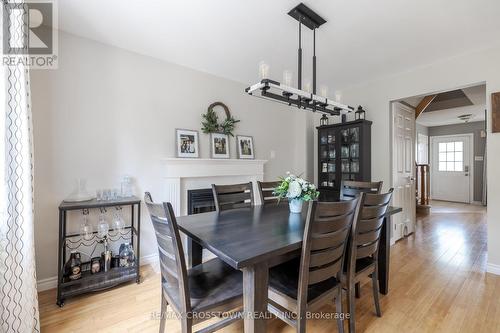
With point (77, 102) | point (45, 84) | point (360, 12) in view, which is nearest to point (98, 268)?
point (77, 102)

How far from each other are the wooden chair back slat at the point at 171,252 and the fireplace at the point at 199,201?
5.36ft

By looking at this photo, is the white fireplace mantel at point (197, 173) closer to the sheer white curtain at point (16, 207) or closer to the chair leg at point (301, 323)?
the sheer white curtain at point (16, 207)

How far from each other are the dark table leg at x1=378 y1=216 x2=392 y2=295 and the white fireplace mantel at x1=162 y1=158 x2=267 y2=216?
6.16 feet

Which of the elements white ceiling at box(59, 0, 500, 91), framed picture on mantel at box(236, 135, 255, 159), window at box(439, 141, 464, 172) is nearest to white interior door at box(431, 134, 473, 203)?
window at box(439, 141, 464, 172)

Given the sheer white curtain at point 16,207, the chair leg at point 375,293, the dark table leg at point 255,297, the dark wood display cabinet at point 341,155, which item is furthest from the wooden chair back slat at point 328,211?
the dark wood display cabinet at point 341,155

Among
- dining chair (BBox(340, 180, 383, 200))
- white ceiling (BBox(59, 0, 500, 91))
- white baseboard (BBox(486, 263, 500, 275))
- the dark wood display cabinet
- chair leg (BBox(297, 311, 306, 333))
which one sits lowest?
white baseboard (BBox(486, 263, 500, 275))

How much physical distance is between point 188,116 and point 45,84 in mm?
1408

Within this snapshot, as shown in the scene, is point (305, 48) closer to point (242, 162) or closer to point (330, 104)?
point (330, 104)

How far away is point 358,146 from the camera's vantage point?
359cm

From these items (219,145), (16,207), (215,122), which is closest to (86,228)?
(16,207)

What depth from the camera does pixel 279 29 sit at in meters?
2.23

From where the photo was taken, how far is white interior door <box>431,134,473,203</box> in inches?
266

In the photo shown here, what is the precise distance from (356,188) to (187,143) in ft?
6.83

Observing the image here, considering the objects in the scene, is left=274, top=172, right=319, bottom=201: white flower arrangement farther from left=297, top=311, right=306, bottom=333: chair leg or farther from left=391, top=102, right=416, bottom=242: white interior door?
left=391, top=102, right=416, bottom=242: white interior door
